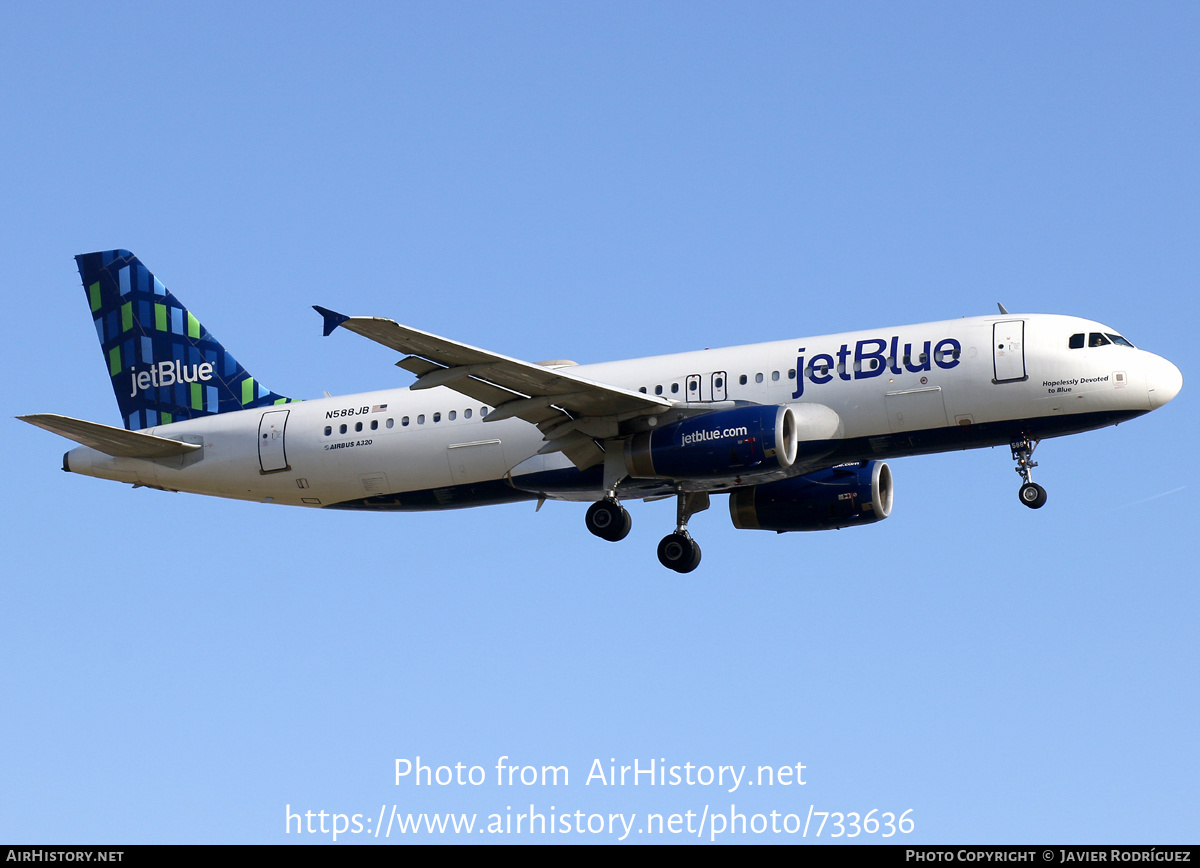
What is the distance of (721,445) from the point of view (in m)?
34.4

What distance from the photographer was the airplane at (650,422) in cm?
3434

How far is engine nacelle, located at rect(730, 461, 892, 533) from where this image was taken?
129 feet

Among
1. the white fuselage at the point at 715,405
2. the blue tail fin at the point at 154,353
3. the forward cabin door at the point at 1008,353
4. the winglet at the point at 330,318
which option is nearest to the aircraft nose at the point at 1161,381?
the white fuselage at the point at 715,405

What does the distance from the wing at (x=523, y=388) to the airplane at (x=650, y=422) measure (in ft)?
0.18

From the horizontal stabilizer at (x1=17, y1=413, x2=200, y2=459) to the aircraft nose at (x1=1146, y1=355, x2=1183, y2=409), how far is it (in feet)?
75.0

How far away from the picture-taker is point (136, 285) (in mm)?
44469

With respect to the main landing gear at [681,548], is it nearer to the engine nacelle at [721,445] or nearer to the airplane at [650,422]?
the airplane at [650,422]

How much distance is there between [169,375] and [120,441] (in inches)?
138

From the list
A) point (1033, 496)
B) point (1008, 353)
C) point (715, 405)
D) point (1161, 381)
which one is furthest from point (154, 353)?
point (1161, 381)

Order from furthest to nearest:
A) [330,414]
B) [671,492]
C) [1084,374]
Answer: [330,414], [671,492], [1084,374]

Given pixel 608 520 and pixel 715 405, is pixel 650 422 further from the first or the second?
pixel 608 520

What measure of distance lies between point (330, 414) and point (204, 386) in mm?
4684
